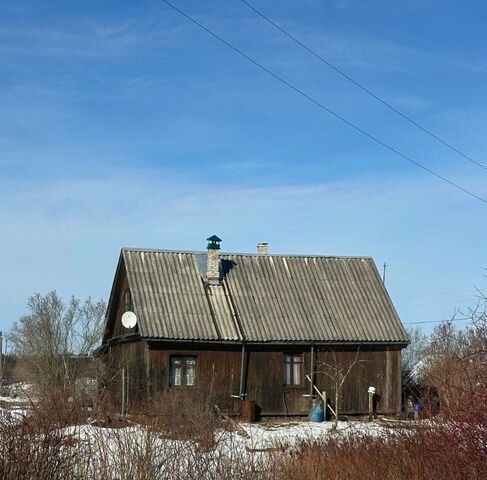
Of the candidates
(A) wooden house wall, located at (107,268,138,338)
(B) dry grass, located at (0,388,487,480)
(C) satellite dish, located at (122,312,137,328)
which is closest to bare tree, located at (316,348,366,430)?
(C) satellite dish, located at (122,312,137,328)

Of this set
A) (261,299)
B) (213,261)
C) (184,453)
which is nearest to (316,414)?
(261,299)

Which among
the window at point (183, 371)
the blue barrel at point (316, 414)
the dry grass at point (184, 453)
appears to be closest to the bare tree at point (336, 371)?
the blue barrel at point (316, 414)

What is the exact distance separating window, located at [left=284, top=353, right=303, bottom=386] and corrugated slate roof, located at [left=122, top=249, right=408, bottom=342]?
71cm

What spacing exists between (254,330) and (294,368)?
1.90 metres

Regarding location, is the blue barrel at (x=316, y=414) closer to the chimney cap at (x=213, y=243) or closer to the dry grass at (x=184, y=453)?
the chimney cap at (x=213, y=243)

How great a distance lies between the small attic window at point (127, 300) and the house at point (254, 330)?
1.4 inches

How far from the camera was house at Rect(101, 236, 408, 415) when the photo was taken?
1078 inches

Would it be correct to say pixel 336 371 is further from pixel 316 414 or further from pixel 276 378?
pixel 276 378

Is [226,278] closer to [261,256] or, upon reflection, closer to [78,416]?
[261,256]

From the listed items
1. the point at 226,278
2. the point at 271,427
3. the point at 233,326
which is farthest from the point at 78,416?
the point at 226,278

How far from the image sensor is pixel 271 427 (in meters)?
25.5

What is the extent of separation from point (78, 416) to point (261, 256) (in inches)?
881

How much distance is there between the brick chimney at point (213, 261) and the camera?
97.0ft

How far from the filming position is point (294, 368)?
2861 centimetres
